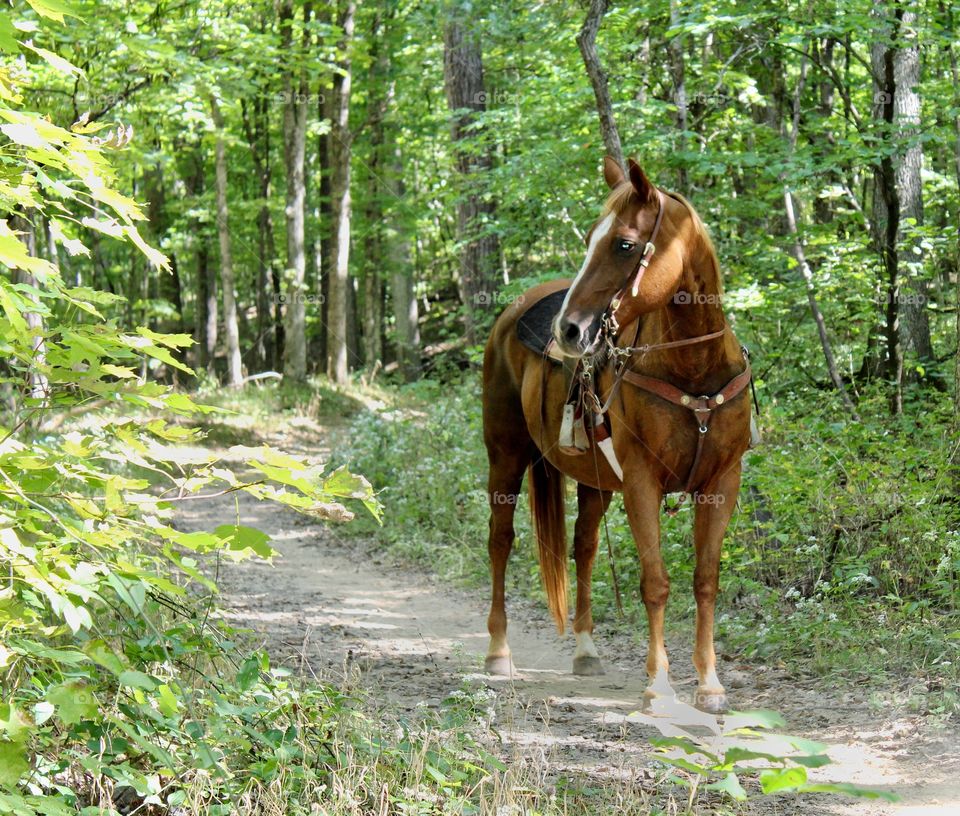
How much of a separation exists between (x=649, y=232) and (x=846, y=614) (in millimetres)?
2816

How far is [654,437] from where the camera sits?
17.0 ft

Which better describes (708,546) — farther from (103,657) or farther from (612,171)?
(103,657)

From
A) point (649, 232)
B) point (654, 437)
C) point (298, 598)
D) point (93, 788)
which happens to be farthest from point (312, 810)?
point (298, 598)

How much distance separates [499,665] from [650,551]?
5.35ft

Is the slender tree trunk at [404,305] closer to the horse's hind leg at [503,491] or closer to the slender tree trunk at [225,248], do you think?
the slender tree trunk at [225,248]

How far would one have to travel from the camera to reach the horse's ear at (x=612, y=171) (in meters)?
5.39

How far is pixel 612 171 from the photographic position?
5430 mm

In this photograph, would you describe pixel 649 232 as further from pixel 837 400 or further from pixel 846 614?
pixel 837 400

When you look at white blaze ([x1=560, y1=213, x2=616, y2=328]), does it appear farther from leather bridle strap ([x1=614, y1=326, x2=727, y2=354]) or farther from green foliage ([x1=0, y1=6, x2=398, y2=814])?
green foliage ([x1=0, y1=6, x2=398, y2=814])

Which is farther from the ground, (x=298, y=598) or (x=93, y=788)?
(x=93, y=788)

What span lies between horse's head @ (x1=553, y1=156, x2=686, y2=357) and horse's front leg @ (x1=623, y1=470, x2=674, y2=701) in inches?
32.4

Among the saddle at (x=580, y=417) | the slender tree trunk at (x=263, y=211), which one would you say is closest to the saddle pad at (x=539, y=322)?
the saddle at (x=580, y=417)

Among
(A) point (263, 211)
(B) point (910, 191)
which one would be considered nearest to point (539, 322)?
(B) point (910, 191)

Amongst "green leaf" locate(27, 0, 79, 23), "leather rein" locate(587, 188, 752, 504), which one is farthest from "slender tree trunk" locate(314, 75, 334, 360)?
"green leaf" locate(27, 0, 79, 23)
